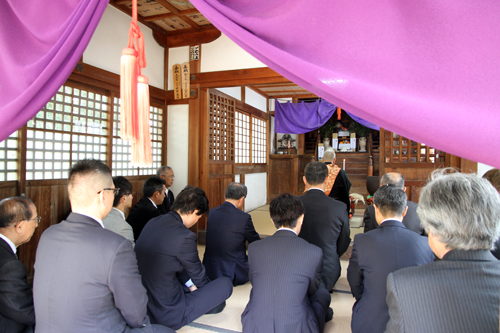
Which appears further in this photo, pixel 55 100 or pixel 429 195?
pixel 55 100

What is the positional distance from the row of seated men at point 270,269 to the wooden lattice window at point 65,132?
4.56ft

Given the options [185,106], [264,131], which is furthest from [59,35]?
[264,131]

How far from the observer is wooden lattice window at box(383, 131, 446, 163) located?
4.27 m

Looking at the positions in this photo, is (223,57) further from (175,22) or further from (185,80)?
(175,22)

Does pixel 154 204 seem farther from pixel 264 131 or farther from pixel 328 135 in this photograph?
pixel 328 135

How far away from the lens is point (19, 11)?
5.43 ft

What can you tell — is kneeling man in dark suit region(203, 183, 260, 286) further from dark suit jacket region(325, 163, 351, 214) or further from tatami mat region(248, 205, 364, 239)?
tatami mat region(248, 205, 364, 239)

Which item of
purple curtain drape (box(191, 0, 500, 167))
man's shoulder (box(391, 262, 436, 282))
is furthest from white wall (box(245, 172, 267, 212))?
man's shoulder (box(391, 262, 436, 282))

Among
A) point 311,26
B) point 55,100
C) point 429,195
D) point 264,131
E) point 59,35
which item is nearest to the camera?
point 429,195

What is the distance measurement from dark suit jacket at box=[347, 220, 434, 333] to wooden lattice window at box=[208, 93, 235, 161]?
3.26 meters

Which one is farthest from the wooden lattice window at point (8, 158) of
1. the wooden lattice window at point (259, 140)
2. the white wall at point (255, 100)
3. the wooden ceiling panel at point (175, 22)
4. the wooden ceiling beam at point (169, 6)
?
the wooden lattice window at point (259, 140)

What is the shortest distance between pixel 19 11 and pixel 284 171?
6840mm

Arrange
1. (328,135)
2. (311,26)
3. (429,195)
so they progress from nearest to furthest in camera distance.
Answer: (429,195) < (311,26) < (328,135)

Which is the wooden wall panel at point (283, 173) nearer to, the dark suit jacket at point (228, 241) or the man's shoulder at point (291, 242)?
the dark suit jacket at point (228, 241)
